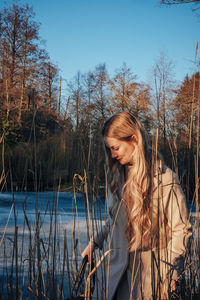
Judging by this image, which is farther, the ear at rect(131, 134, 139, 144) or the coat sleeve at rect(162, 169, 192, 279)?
the ear at rect(131, 134, 139, 144)

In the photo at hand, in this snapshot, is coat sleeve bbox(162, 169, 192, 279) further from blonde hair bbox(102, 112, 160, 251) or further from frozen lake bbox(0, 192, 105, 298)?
frozen lake bbox(0, 192, 105, 298)

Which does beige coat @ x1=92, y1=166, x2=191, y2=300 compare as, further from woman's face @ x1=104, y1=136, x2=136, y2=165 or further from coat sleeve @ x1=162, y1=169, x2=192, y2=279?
woman's face @ x1=104, y1=136, x2=136, y2=165

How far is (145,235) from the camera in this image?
1.01 m

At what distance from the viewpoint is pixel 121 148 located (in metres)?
1.04

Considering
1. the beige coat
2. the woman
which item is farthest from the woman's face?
the beige coat

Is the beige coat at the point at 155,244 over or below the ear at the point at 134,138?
below

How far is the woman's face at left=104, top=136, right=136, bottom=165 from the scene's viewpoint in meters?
1.04

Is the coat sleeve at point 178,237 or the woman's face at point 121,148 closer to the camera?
the coat sleeve at point 178,237

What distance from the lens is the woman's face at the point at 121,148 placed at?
1.04m

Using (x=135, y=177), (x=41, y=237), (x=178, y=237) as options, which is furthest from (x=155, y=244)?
(x=41, y=237)

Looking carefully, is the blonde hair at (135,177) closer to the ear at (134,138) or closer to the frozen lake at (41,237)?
the ear at (134,138)

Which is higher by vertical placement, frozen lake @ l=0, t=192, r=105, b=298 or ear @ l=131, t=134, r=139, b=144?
ear @ l=131, t=134, r=139, b=144

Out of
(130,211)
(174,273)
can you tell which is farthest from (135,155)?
(174,273)

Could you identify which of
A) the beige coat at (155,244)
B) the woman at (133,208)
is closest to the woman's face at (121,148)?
the woman at (133,208)
